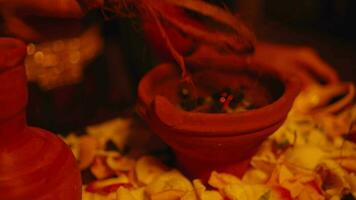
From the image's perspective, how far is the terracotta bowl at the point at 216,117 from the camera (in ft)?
2.69

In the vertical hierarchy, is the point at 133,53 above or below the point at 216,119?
below

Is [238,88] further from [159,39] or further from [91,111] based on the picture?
[91,111]

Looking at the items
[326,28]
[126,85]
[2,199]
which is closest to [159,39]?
[2,199]

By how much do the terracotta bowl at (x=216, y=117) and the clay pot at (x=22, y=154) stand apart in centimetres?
19

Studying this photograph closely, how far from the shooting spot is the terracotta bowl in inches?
32.2

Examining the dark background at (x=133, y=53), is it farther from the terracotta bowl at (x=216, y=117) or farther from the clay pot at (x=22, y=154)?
the clay pot at (x=22, y=154)

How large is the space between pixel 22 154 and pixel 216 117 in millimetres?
332

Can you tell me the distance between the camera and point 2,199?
70cm

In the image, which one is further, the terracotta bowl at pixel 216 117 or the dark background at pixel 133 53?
the dark background at pixel 133 53

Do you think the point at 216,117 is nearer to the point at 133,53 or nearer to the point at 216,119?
the point at 216,119

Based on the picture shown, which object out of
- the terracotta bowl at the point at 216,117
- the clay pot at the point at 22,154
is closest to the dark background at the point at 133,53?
the terracotta bowl at the point at 216,117

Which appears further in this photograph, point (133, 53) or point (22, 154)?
point (133, 53)

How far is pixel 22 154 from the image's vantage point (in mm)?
733

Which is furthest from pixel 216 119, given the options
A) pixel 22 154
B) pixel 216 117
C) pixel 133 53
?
pixel 133 53
